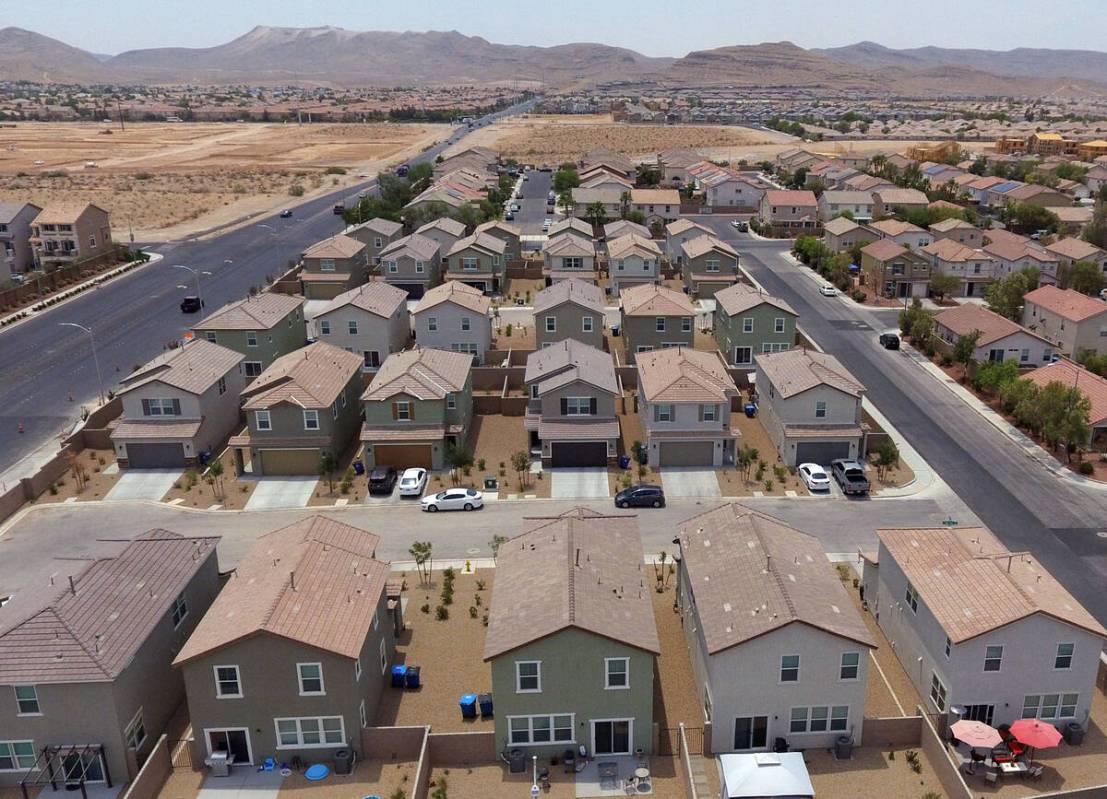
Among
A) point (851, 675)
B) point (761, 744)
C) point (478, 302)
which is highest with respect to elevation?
point (478, 302)

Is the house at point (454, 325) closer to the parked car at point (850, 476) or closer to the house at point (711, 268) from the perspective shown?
the house at point (711, 268)

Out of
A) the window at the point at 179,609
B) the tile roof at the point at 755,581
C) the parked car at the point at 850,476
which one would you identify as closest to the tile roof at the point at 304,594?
the window at the point at 179,609

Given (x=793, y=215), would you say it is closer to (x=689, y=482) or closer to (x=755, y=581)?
(x=689, y=482)

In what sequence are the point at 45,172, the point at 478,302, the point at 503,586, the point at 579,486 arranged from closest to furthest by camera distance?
the point at 503,586 → the point at 579,486 → the point at 478,302 → the point at 45,172

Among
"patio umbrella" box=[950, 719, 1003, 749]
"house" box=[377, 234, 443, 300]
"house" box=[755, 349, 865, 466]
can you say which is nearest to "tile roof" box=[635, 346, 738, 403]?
"house" box=[755, 349, 865, 466]

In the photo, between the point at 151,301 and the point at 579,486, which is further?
the point at 151,301

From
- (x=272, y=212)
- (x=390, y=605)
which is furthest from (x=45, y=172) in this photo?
(x=390, y=605)

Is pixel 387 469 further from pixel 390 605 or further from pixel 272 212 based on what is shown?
pixel 272 212

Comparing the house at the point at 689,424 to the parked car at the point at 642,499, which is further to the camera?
the house at the point at 689,424
